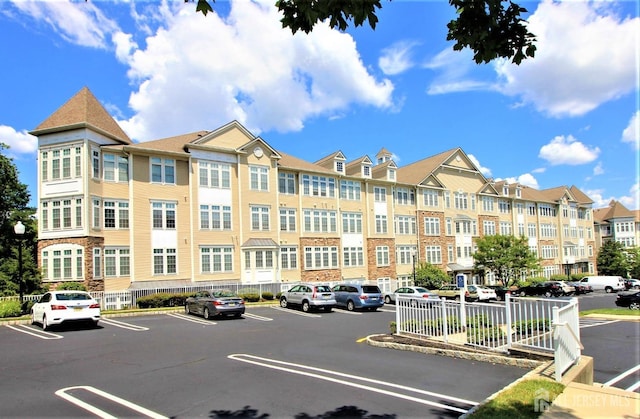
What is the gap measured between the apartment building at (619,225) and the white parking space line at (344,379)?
8829 cm

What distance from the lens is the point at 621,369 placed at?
33.9 feet

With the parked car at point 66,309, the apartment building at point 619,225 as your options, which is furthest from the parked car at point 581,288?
the parked car at point 66,309

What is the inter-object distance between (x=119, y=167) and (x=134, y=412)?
25.1 m

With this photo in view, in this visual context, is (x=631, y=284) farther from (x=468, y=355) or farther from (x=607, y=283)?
(x=468, y=355)

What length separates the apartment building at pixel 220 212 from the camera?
89.4 feet

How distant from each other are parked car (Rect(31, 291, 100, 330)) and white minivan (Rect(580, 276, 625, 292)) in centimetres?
5445

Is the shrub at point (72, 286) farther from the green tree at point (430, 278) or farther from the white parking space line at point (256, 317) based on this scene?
the green tree at point (430, 278)

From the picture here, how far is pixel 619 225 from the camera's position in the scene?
81.3 metres

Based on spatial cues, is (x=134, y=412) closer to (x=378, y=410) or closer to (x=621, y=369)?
(x=378, y=410)

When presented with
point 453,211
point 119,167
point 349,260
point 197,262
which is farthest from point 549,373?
point 453,211

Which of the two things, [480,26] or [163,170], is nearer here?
[480,26]

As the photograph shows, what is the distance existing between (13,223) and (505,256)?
45.2 meters

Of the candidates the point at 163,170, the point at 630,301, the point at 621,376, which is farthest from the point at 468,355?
the point at 163,170

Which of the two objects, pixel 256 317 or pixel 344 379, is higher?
pixel 344 379
